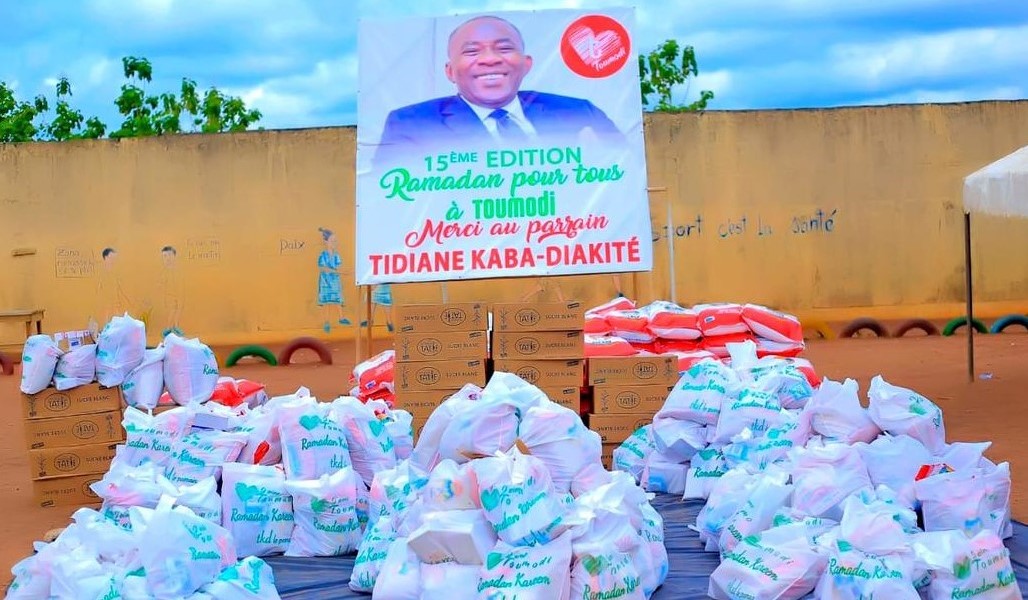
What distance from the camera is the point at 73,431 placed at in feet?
22.1

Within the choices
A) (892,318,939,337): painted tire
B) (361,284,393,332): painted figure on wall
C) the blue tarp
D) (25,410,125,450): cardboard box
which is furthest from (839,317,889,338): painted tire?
(25,410,125,450): cardboard box

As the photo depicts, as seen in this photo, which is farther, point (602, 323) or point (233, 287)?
point (233, 287)

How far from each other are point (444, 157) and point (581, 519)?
4.38m

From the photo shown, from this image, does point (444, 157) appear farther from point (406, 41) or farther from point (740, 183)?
point (740, 183)

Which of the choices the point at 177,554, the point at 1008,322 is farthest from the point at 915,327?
the point at 177,554

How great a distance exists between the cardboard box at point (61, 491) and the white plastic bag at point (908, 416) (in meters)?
4.32

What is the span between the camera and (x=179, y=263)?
16000 mm

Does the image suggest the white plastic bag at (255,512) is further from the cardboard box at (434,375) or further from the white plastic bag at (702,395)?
the white plastic bag at (702,395)

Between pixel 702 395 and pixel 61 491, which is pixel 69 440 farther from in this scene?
pixel 702 395

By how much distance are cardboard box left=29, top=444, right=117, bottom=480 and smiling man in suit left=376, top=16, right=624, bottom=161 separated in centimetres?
281

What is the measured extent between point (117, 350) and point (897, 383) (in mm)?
6577

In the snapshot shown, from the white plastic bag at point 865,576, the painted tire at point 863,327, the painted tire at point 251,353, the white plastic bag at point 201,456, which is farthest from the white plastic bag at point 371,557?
the painted tire at point 863,327

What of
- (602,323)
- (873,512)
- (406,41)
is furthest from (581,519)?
(406,41)

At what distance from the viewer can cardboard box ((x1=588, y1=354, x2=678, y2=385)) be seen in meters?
7.09
